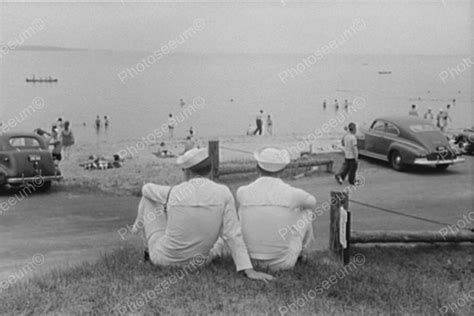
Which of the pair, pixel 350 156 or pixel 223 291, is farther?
pixel 350 156

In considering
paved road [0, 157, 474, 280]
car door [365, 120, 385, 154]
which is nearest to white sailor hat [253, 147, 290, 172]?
paved road [0, 157, 474, 280]

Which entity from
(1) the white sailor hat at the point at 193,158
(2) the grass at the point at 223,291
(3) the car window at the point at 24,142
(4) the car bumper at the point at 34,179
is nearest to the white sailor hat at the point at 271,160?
(1) the white sailor hat at the point at 193,158

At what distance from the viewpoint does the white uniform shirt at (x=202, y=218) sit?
5406 mm

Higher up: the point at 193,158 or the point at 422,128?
the point at 193,158

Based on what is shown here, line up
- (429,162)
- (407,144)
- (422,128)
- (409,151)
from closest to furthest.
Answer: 1. (429,162)
2. (409,151)
3. (407,144)
4. (422,128)

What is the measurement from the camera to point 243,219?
568 centimetres

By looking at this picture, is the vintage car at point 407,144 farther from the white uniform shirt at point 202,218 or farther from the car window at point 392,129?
the white uniform shirt at point 202,218

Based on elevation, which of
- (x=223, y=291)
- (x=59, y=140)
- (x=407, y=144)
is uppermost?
(x=223, y=291)

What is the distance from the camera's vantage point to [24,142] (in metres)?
15.2

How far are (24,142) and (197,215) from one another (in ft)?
36.8

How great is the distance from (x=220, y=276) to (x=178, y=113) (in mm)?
57896

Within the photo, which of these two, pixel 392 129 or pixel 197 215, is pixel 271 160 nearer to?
pixel 197 215

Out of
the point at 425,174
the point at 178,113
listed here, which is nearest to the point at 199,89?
the point at 178,113

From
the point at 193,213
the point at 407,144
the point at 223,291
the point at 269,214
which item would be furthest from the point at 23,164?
the point at 407,144
